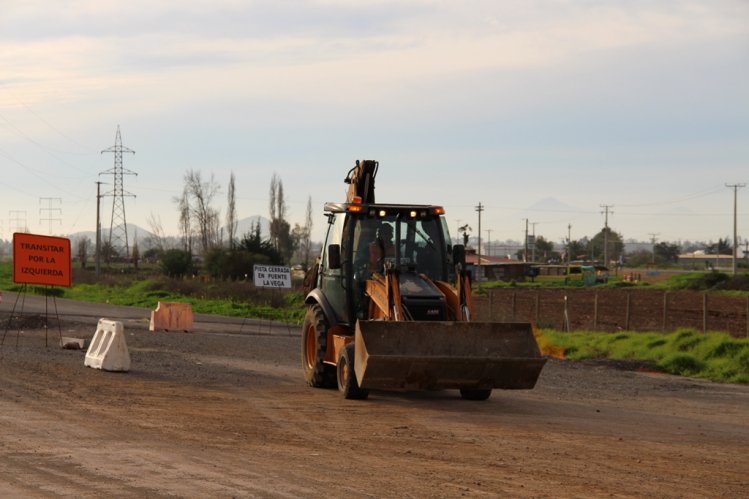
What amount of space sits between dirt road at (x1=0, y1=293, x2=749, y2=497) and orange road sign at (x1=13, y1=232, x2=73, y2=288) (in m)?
3.68

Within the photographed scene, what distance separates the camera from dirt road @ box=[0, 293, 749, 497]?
9.60m

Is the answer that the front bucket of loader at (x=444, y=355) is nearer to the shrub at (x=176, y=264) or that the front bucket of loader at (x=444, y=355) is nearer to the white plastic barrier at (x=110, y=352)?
the white plastic barrier at (x=110, y=352)

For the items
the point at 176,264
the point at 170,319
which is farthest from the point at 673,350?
the point at 176,264

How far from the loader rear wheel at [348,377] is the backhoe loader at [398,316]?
1 cm

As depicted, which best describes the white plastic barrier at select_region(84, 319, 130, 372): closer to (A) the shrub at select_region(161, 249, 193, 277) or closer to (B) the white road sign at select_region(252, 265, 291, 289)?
(B) the white road sign at select_region(252, 265, 291, 289)

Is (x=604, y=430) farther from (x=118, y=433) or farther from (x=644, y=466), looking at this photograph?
(x=118, y=433)

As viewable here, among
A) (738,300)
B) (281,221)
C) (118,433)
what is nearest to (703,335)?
(118,433)

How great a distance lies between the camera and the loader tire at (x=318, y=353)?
663 inches

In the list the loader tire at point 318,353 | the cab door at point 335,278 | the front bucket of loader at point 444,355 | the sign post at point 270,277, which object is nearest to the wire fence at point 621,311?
the sign post at point 270,277

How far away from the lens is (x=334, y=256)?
16297 mm

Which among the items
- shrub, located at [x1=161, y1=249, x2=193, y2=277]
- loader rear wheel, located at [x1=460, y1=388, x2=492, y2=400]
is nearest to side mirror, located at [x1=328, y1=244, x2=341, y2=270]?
loader rear wheel, located at [x1=460, y1=388, x2=492, y2=400]

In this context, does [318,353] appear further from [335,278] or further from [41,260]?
[41,260]

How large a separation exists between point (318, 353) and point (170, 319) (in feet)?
53.0

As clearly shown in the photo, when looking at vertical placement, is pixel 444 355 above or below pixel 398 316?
below
